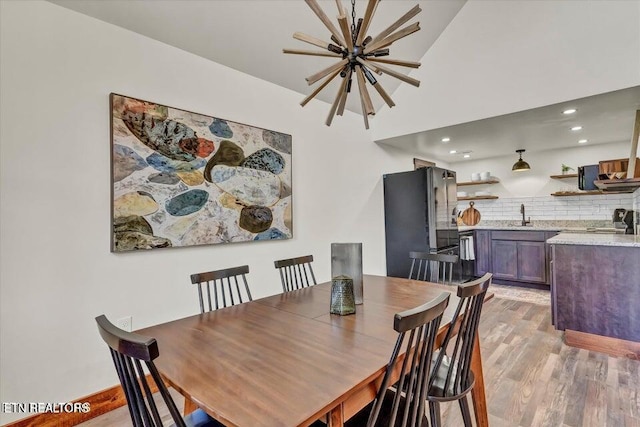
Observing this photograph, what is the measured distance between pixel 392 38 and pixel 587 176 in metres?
4.32

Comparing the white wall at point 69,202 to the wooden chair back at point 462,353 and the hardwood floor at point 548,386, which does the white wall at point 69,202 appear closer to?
the hardwood floor at point 548,386

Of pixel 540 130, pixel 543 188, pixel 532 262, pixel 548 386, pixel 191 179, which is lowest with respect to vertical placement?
pixel 548 386

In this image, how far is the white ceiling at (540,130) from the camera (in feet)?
9.15

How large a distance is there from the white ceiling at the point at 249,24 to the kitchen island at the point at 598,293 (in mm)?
2490

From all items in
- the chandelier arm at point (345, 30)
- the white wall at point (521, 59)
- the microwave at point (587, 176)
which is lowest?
the microwave at point (587, 176)

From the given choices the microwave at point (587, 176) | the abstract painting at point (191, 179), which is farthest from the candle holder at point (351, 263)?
the microwave at point (587, 176)

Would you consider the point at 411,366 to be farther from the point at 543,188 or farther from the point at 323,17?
the point at 543,188

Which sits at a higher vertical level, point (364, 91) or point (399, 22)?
point (399, 22)

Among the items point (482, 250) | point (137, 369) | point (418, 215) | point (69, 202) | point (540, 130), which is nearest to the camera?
point (137, 369)

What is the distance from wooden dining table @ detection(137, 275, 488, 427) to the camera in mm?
819

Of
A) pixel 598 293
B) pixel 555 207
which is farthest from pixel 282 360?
pixel 555 207

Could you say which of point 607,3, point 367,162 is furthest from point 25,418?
point 607,3

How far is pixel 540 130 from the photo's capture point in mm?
3633

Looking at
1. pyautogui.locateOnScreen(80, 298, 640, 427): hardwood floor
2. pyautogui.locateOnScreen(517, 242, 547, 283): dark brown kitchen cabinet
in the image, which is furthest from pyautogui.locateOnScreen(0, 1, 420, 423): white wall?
pyautogui.locateOnScreen(517, 242, 547, 283): dark brown kitchen cabinet
